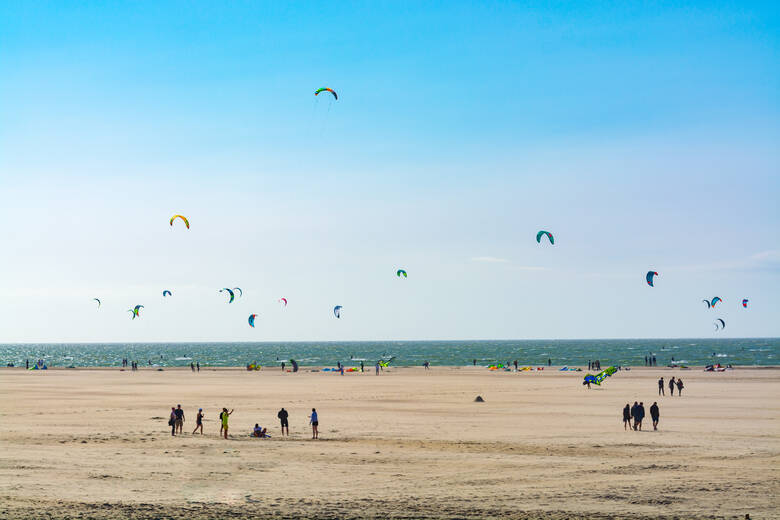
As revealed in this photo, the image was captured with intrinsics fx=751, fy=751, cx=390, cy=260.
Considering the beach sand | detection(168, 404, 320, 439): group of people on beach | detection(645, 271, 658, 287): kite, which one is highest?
detection(645, 271, 658, 287): kite

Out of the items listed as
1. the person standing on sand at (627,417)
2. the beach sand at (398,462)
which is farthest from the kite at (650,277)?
the person standing on sand at (627,417)

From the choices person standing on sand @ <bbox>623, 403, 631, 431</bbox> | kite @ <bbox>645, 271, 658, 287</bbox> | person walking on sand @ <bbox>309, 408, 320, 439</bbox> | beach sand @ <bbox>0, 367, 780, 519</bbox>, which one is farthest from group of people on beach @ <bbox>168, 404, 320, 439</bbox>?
kite @ <bbox>645, 271, 658, 287</bbox>

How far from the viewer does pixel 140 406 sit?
36250 mm

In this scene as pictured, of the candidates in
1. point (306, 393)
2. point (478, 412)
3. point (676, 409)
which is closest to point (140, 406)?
point (306, 393)

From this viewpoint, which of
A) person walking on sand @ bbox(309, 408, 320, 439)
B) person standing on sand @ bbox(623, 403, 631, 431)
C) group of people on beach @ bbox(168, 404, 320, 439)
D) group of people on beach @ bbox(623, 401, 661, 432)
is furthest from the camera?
person standing on sand @ bbox(623, 403, 631, 431)

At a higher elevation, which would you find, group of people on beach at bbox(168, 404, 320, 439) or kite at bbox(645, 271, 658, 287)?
kite at bbox(645, 271, 658, 287)

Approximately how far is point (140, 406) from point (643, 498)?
27.3 m

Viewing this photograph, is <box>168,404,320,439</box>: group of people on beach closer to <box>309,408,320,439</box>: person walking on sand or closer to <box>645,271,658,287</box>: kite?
<box>309,408,320,439</box>: person walking on sand

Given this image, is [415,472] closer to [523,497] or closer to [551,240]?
[523,497]

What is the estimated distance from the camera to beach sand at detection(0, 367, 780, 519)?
14.5m

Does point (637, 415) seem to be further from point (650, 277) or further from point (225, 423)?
point (650, 277)

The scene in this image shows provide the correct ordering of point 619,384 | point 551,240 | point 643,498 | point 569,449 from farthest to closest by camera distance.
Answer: point 619,384 < point 551,240 < point 569,449 < point 643,498

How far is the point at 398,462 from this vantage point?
19.6 m

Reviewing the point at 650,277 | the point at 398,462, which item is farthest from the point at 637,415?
the point at 650,277
